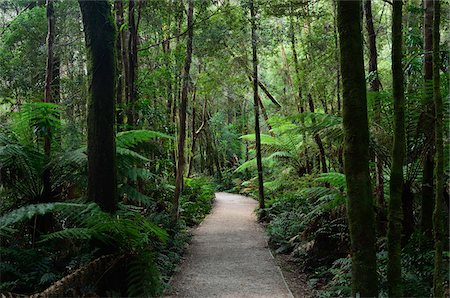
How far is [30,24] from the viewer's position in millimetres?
10703

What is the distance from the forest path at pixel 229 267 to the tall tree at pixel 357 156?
2709 millimetres

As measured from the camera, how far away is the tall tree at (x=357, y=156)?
3.36 m

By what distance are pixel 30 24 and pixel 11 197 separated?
6.79 metres

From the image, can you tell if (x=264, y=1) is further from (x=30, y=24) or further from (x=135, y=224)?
(x=135, y=224)

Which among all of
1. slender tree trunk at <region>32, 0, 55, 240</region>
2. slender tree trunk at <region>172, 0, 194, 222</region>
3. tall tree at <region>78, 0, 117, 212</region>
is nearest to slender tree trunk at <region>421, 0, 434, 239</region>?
tall tree at <region>78, 0, 117, 212</region>

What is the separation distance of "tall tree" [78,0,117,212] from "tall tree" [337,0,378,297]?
299 cm

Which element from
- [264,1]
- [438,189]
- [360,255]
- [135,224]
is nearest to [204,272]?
[135,224]

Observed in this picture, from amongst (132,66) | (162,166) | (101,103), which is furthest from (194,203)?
(101,103)

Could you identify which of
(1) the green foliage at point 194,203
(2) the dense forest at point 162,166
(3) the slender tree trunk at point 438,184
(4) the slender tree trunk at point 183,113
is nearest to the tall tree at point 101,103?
(2) the dense forest at point 162,166

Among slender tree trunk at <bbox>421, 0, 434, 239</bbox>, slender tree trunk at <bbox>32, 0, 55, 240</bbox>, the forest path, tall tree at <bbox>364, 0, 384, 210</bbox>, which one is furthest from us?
tall tree at <bbox>364, 0, 384, 210</bbox>

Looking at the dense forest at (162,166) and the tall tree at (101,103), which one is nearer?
the dense forest at (162,166)

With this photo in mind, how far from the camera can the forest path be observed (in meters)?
6.01

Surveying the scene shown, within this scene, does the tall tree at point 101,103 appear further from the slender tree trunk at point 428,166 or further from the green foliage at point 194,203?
the green foliage at point 194,203

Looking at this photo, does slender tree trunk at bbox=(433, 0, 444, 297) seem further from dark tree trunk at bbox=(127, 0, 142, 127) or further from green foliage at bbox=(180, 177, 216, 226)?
green foliage at bbox=(180, 177, 216, 226)
